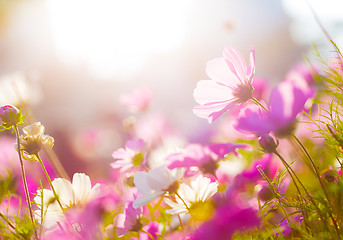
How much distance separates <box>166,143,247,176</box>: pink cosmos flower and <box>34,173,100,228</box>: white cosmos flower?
9 centimetres

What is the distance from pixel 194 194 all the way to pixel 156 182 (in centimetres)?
4

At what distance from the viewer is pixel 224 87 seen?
433mm

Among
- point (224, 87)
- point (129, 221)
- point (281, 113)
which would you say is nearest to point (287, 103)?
point (281, 113)

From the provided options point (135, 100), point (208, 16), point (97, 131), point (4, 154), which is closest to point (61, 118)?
point (208, 16)

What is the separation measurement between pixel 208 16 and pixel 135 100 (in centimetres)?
448

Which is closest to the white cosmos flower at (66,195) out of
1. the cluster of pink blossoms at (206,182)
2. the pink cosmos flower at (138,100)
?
the cluster of pink blossoms at (206,182)

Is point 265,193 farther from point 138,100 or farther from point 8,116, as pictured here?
point 138,100

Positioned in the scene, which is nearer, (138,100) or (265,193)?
(265,193)

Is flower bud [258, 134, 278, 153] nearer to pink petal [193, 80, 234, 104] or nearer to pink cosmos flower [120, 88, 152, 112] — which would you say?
pink petal [193, 80, 234, 104]

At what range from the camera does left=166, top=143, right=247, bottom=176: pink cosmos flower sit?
40 cm

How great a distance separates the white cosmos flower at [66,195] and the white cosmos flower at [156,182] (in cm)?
6

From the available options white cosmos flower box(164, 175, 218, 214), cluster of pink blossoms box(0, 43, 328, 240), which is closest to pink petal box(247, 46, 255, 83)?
cluster of pink blossoms box(0, 43, 328, 240)

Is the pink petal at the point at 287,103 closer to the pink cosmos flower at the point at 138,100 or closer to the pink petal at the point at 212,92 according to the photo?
the pink petal at the point at 212,92

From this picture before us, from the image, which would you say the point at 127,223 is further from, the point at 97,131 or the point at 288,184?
the point at 97,131
